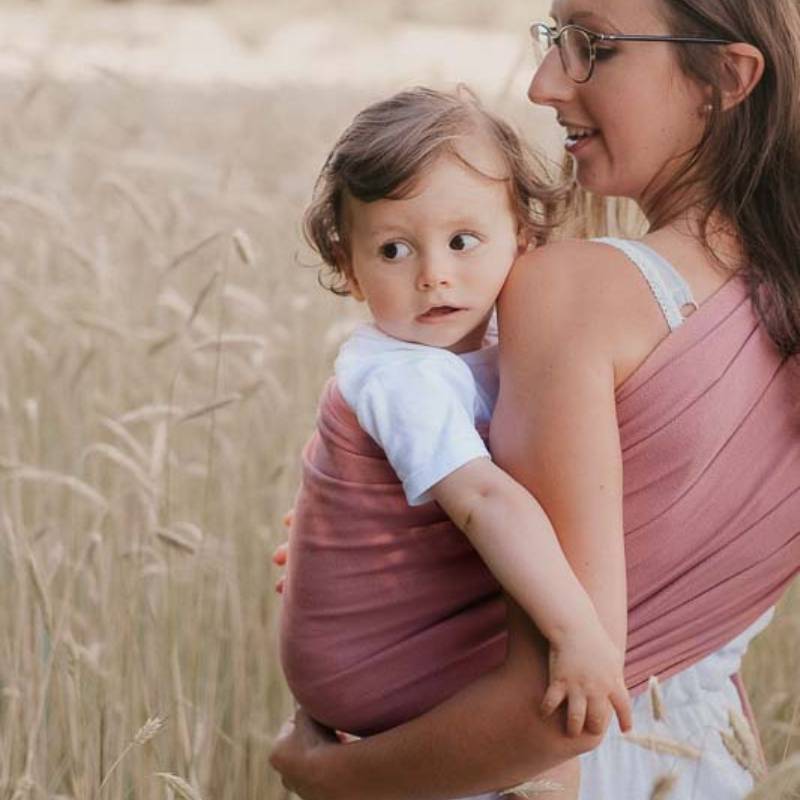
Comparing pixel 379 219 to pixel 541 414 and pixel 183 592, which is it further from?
pixel 183 592

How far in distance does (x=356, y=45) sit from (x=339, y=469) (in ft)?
36.2

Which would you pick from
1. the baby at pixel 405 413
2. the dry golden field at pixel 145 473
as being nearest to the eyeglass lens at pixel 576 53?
the baby at pixel 405 413

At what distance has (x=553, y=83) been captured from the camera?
211 centimetres

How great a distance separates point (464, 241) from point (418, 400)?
0.22 meters

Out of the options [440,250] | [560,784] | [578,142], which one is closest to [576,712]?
A: [560,784]

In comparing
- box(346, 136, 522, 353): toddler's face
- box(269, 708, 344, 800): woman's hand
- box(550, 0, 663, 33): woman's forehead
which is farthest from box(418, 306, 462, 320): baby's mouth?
box(269, 708, 344, 800): woman's hand

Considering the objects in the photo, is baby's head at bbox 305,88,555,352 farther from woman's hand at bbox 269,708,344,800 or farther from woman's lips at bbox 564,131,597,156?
woman's hand at bbox 269,708,344,800

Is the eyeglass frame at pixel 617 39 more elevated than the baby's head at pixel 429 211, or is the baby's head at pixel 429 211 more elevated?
the eyeglass frame at pixel 617 39

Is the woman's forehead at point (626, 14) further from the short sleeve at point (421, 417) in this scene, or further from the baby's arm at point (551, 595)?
the baby's arm at point (551, 595)

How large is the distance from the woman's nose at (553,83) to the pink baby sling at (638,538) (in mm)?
316

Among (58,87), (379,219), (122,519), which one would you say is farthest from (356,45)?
(379,219)

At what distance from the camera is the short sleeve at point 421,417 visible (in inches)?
72.2

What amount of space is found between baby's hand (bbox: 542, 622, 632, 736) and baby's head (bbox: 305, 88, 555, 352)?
404 mm

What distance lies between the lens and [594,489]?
5.95 feet
